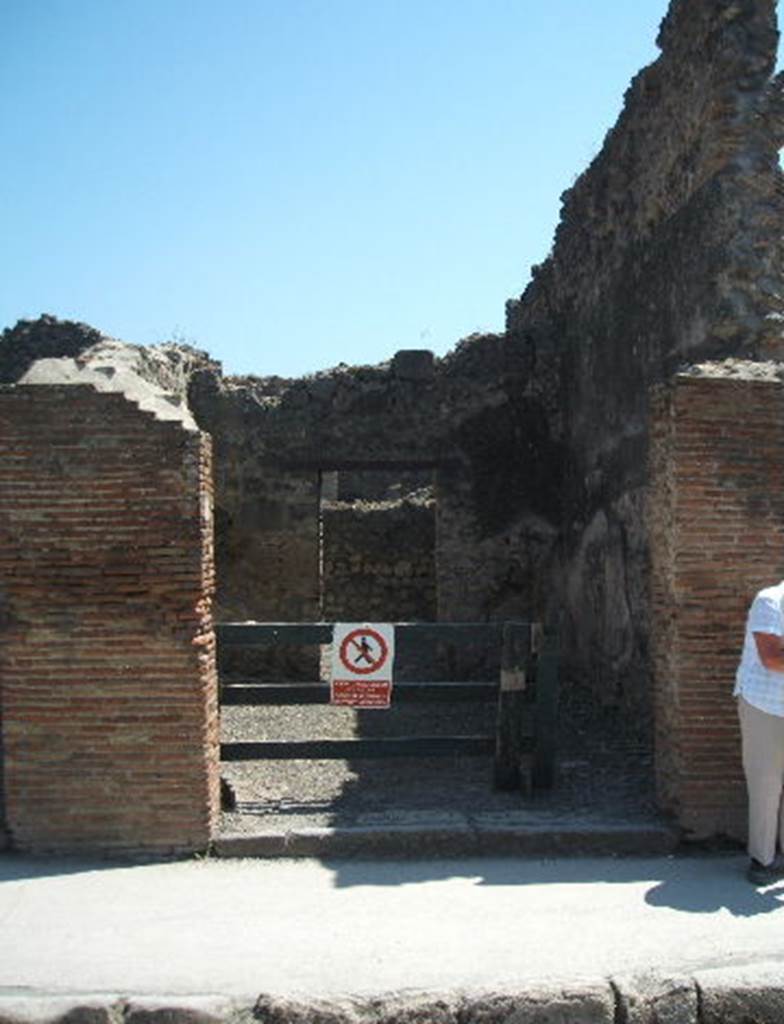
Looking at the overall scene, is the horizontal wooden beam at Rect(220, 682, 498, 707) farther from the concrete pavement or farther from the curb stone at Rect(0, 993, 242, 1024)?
the curb stone at Rect(0, 993, 242, 1024)

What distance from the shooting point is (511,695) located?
19.5ft

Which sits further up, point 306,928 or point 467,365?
point 467,365

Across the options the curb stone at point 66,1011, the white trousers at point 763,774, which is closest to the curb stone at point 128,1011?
the curb stone at point 66,1011

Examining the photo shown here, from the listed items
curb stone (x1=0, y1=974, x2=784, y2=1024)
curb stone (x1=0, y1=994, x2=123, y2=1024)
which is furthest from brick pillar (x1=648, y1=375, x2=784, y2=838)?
curb stone (x1=0, y1=994, x2=123, y2=1024)

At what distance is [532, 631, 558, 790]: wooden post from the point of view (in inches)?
232

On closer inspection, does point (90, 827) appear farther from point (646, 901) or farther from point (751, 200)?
point (751, 200)

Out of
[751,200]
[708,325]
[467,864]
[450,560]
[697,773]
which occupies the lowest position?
[467,864]

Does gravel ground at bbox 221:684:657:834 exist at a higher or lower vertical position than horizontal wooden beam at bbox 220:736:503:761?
lower

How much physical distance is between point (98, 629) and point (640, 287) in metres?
5.01

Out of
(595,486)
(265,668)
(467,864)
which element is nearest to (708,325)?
(595,486)

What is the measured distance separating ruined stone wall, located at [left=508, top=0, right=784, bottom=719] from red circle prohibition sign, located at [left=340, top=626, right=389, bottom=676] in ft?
8.82

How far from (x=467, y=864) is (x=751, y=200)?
4293 millimetres

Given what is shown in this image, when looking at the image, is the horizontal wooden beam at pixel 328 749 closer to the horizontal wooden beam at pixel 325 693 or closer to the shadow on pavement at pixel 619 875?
the horizontal wooden beam at pixel 325 693

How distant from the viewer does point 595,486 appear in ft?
29.8
